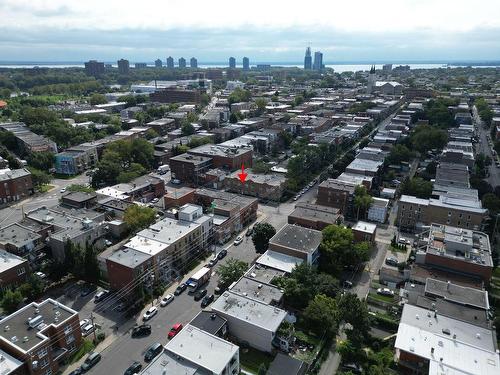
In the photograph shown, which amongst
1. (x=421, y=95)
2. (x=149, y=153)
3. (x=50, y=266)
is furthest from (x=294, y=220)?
(x=421, y=95)

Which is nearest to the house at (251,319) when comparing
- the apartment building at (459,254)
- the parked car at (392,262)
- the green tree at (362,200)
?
the parked car at (392,262)

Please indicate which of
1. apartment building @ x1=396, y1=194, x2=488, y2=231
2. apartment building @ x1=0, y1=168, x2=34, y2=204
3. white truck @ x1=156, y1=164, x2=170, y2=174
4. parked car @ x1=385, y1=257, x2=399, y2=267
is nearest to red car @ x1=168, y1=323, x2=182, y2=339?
parked car @ x1=385, y1=257, x2=399, y2=267

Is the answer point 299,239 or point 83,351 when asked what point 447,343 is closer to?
point 299,239

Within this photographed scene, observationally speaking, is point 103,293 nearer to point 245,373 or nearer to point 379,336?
point 245,373

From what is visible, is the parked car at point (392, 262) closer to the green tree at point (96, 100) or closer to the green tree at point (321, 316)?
the green tree at point (321, 316)

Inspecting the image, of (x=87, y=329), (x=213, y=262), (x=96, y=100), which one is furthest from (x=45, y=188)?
(x=96, y=100)
